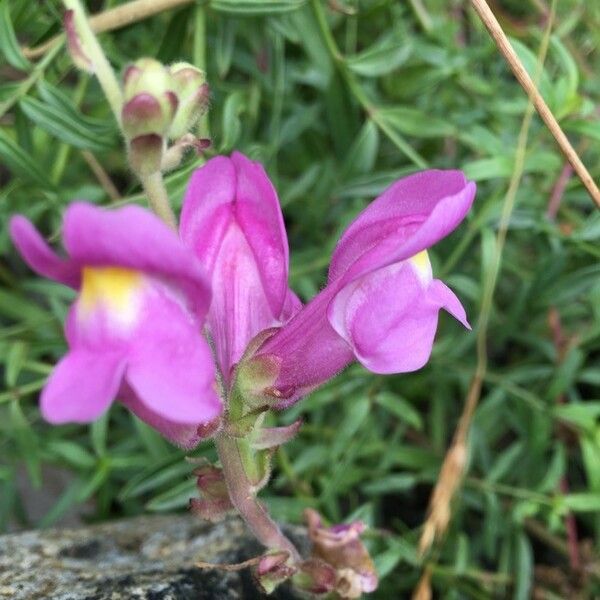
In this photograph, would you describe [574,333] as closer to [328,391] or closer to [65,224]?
[328,391]

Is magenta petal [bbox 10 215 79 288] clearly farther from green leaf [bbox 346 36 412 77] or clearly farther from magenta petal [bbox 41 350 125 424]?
green leaf [bbox 346 36 412 77]

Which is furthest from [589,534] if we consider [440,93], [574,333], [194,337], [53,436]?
[194,337]

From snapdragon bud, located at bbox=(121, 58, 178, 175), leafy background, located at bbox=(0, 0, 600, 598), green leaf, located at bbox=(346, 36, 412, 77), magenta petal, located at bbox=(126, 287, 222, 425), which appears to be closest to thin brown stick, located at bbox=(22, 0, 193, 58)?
leafy background, located at bbox=(0, 0, 600, 598)

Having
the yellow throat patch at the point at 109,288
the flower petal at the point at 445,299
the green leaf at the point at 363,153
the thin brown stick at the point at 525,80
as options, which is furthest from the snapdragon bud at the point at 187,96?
the green leaf at the point at 363,153

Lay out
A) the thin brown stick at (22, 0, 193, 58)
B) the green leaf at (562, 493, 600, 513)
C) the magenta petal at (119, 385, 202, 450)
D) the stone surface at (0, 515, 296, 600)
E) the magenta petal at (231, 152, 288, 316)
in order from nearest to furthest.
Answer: the magenta petal at (119, 385, 202, 450) → the magenta petal at (231, 152, 288, 316) → the stone surface at (0, 515, 296, 600) → the thin brown stick at (22, 0, 193, 58) → the green leaf at (562, 493, 600, 513)

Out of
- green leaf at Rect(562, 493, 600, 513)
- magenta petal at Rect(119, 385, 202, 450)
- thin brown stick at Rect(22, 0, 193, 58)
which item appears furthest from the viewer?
green leaf at Rect(562, 493, 600, 513)

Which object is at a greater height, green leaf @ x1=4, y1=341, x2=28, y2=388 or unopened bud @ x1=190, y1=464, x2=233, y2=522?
unopened bud @ x1=190, y1=464, x2=233, y2=522
